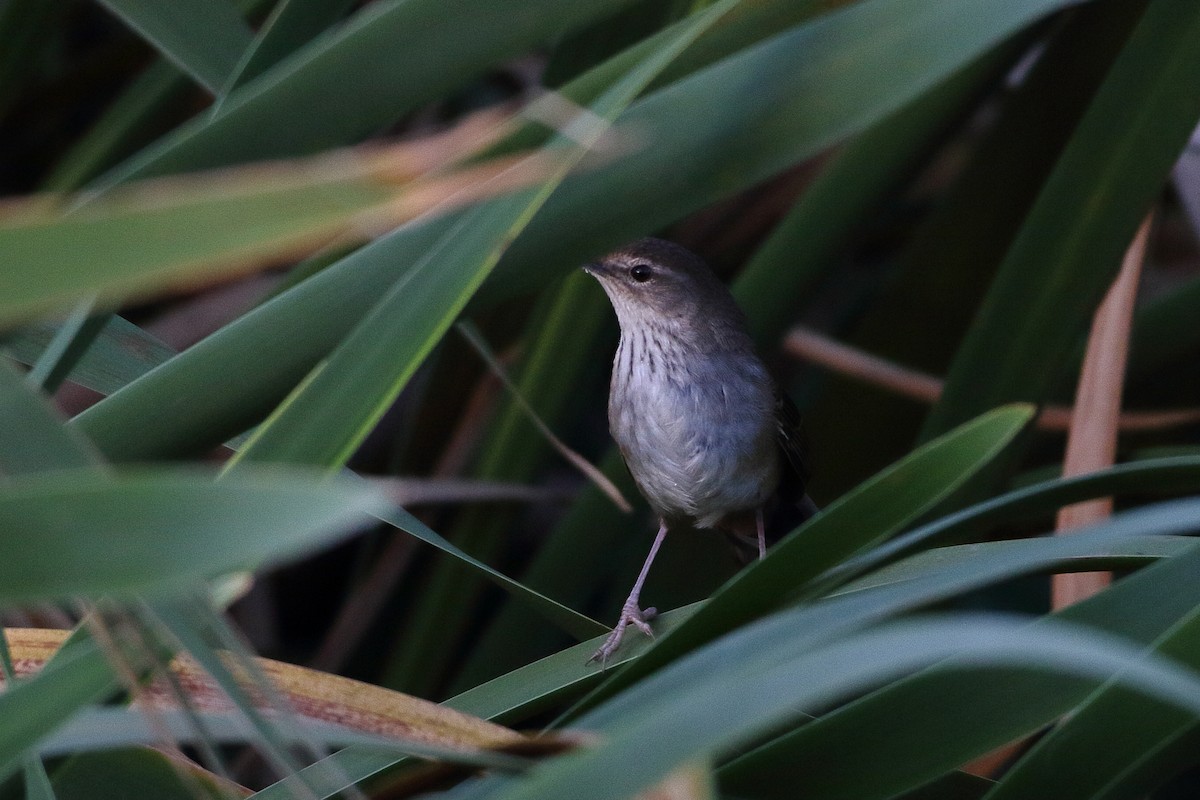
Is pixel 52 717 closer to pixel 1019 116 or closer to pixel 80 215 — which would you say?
pixel 80 215

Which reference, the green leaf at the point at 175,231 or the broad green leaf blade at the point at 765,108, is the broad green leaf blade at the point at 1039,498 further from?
the green leaf at the point at 175,231

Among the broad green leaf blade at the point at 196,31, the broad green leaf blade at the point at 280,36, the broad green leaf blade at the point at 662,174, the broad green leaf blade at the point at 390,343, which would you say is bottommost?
the broad green leaf blade at the point at 390,343

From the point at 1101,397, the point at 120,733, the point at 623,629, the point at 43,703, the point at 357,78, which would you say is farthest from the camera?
the point at 1101,397

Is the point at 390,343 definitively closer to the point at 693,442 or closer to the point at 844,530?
the point at 844,530

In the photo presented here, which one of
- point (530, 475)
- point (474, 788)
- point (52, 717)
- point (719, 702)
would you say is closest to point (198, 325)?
point (530, 475)

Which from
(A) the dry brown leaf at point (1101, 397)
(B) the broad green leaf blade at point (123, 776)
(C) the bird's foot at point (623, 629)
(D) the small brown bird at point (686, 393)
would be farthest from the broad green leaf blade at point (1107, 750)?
(D) the small brown bird at point (686, 393)

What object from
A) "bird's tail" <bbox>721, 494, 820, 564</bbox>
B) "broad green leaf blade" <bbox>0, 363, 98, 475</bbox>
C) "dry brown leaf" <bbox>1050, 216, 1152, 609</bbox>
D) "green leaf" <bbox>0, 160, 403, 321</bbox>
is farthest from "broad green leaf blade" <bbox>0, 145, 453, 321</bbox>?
"bird's tail" <bbox>721, 494, 820, 564</bbox>

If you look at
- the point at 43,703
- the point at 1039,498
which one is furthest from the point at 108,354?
the point at 1039,498
